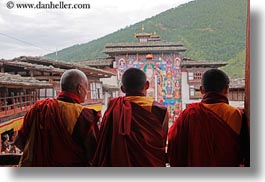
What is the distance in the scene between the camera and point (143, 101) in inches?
80.2

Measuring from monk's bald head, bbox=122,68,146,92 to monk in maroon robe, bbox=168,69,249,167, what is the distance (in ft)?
0.98

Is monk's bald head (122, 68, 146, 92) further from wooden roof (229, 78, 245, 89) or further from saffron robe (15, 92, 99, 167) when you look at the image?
wooden roof (229, 78, 245, 89)

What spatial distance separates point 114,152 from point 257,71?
3.39 ft

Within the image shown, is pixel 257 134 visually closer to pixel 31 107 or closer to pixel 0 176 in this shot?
pixel 31 107

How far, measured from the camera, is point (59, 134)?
2010 millimetres

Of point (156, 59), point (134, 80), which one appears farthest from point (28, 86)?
point (156, 59)

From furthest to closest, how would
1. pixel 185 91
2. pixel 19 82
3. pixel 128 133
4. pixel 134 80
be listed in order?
pixel 185 91 < pixel 19 82 < pixel 134 80 < pixel 128 133

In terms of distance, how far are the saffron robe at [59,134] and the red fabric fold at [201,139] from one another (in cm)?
47

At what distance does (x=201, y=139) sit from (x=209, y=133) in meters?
0.06

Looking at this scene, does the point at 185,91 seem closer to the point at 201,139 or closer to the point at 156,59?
the point at 156,59

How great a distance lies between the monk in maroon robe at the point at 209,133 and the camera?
2014 mm

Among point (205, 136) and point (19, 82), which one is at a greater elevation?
point (19, 82)

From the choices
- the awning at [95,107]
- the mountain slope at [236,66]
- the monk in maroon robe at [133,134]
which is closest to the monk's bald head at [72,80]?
the awning at [95,107]

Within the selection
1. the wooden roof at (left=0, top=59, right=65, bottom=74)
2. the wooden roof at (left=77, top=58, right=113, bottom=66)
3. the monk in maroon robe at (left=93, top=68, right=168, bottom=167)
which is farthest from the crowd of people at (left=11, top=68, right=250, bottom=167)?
the wooden roof at (left=77, top=58, right=113, bottom=66)
